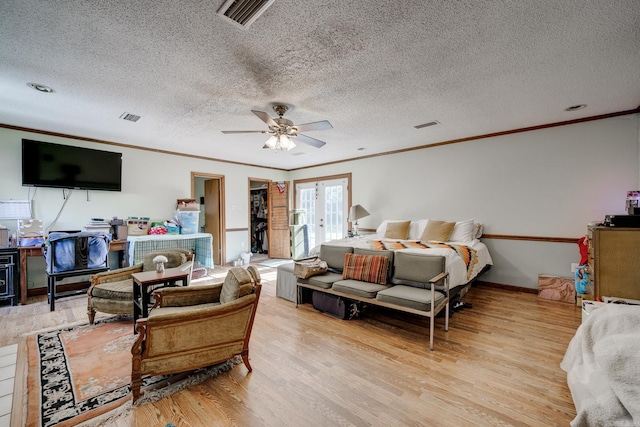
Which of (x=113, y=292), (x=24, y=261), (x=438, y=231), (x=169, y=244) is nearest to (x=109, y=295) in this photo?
(x=113, y=292)

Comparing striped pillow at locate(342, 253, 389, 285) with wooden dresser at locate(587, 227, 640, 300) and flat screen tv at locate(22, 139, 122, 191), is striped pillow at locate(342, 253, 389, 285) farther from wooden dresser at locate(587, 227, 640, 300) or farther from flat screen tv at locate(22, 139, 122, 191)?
flat screen tv at locate(22, 139, 122, 191)

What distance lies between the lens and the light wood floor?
176 centimetres

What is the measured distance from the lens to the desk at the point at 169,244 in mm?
4621

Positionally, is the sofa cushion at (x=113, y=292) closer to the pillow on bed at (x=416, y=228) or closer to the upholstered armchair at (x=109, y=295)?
the upholstered armchair at (x=109, y=295)

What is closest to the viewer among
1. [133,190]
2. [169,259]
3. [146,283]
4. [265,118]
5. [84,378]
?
[84,378]

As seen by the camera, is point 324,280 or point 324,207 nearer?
point 324,280

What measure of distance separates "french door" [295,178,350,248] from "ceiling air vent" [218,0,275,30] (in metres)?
5.09

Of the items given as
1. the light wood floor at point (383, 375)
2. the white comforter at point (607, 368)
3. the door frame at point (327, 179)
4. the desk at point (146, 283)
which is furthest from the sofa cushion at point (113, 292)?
the door frame at point (327, 179)

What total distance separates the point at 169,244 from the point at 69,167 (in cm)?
197

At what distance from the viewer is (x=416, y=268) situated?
3139mm

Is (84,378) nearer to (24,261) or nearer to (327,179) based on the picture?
(24,261)

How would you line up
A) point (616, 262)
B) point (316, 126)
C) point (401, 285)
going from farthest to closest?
1. point (401, 285)
2. point (316, 126)
3. point (616, 262)

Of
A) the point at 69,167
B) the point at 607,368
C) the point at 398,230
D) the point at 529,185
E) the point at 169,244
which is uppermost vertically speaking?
the point at 69,167

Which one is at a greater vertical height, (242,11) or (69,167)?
(242,11)
